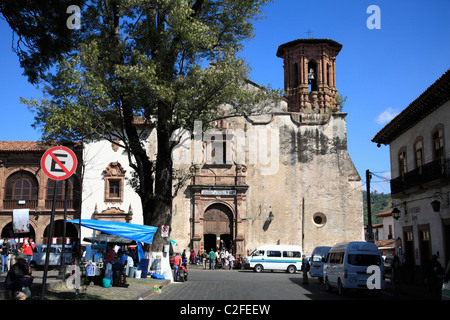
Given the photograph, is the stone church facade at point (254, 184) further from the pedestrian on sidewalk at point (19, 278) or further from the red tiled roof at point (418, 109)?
the pedestrian on sidewalk at point (19, 278)

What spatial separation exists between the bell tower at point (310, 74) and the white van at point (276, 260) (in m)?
13.3

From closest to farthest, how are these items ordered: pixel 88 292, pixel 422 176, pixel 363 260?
pixel 88 292 < pixel 363 260 < pixel 422 176

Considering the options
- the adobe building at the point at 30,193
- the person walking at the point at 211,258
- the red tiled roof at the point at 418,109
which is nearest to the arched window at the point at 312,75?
the red tiled roof at the point at 418,109

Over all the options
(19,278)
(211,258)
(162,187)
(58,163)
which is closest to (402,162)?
(162,187)

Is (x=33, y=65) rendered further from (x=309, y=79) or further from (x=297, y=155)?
(x=309, y=79)

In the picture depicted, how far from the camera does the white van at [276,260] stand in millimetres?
31203

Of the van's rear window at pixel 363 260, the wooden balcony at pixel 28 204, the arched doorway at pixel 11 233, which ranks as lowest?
the van's rear window at pixel 363 260

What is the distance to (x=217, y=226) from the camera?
37.3m

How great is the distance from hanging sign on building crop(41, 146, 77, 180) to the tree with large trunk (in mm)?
7995

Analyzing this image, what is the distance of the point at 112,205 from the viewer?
121 ft

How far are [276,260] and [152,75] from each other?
63.1 feet

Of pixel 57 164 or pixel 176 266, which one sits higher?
pixel 57 164

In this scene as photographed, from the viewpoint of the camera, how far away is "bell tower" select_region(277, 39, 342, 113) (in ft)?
128

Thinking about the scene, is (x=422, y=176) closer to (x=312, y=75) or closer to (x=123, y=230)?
(x=123, y=230)
